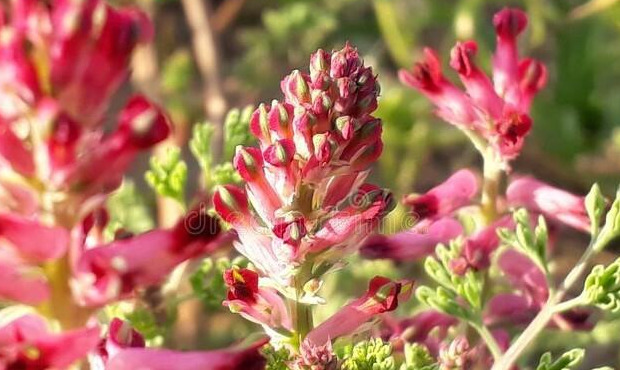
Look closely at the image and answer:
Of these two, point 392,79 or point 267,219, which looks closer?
point 267,219

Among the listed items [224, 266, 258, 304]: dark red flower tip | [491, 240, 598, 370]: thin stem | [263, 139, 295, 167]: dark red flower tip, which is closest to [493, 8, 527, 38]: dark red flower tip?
[491, 240, 598, 370]: thin stem

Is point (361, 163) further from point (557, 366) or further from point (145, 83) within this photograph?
point (145, 83)

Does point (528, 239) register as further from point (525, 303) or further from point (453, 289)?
point (525, 303)

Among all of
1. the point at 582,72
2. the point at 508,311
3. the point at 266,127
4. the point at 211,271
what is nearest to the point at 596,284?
the point at 508,311

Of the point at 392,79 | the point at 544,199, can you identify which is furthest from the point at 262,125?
the point at 392,79

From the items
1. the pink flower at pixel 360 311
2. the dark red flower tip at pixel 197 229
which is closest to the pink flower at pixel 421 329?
the pink flower at pixel 360 311

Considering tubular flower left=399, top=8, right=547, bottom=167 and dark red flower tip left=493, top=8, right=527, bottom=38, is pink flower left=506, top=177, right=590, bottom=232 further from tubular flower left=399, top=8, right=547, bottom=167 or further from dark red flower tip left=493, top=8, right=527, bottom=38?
dark red flower tip left=493, top=8, right=527, bottom=38
